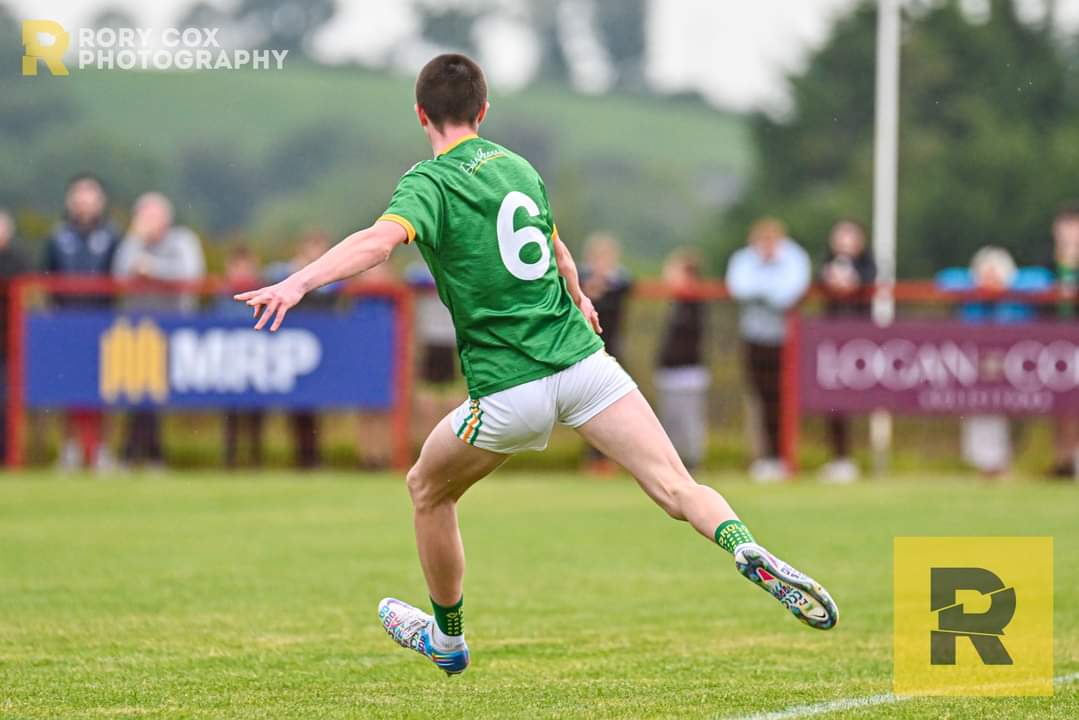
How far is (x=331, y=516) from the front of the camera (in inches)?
508

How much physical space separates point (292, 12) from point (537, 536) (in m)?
65.3

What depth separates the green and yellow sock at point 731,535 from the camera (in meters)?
5.88

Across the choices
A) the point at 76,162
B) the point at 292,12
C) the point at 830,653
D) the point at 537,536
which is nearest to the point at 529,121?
the point at 292,12

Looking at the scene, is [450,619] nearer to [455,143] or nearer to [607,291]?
[455,143]

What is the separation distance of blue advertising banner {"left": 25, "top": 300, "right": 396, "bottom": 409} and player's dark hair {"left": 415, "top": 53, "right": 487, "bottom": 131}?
32.4 feet

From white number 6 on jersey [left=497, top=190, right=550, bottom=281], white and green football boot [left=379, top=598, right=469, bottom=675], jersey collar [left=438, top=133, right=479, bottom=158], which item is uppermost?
jersey collar [left=438, top=133, right=479, bottom=158]

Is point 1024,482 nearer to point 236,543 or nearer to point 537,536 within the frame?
point 537,536

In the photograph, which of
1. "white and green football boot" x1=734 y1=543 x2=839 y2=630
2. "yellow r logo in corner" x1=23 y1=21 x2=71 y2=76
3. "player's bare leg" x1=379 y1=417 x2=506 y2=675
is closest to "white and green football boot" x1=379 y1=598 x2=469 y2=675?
"player's bare leg" x1=379 y1=417 x2=506 y2=675

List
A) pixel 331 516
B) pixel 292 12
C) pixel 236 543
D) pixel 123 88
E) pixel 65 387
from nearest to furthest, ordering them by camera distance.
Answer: pixel 236 543 → pixel 331 516 → pixel 65 387 → pixel 123 88 → pixel 292 12

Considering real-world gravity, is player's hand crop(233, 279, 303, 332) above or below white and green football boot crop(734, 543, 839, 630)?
above

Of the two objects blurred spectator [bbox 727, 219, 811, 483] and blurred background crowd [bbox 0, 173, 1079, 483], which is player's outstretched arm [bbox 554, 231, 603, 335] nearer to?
blurred background crowd [bbox 0, 173, 1079, 483]

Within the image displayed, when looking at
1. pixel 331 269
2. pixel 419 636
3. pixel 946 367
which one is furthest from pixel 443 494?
pixel 946 367

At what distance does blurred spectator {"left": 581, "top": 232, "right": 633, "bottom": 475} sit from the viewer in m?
16.0

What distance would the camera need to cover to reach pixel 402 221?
18.8 feet
